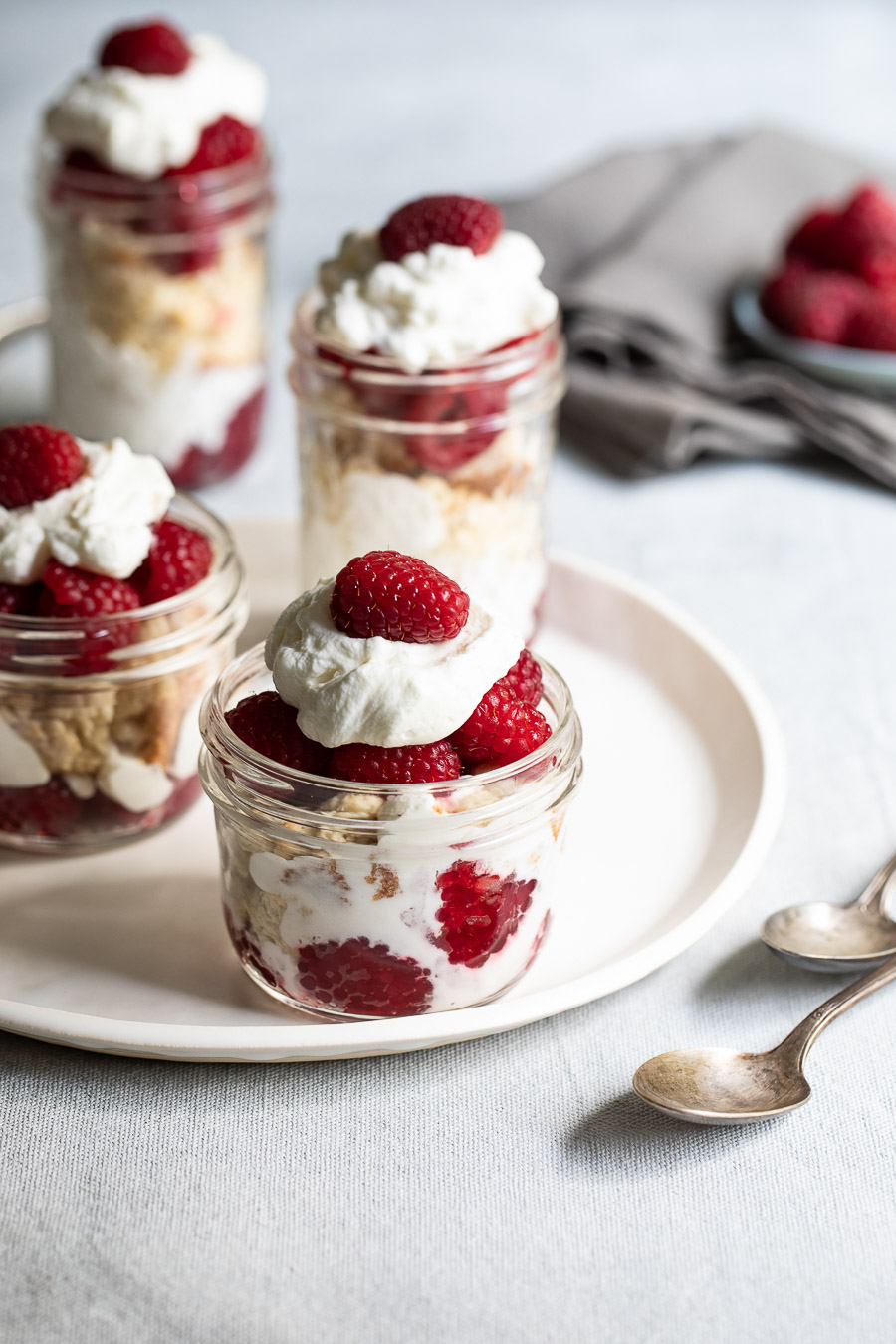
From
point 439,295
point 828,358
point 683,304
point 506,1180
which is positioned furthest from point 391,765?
point 683,304

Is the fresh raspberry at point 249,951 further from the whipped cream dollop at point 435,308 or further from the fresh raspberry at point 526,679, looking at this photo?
the whipped cream dollop at point 435,308

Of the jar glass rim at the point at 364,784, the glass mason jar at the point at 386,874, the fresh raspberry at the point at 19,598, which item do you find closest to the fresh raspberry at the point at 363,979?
the glass mason jar at the point at 386,874

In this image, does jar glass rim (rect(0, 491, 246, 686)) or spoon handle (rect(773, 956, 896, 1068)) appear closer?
spoon handle (rect(773, 956, 896, 1068))

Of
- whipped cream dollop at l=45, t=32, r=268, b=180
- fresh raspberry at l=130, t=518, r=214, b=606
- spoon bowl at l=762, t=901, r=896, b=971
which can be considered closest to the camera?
spoon bowl at l=762, t=901, r=896, b=971

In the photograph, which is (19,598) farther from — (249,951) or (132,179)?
(132,179)

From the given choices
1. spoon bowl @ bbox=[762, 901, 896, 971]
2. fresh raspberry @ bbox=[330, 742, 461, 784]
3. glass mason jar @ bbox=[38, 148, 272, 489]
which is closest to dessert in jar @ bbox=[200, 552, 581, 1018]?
fresh raspberry @ bbox=[330, 742, 461, 784]

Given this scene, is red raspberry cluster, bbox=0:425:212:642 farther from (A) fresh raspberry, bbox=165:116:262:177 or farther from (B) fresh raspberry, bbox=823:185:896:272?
(B) fresh raspberry, bbox=823:185:896:272
